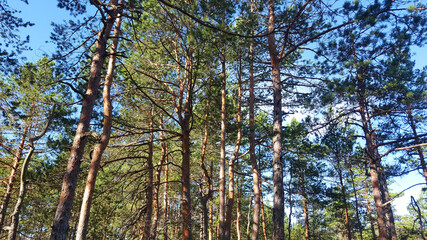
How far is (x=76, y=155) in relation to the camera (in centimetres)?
463

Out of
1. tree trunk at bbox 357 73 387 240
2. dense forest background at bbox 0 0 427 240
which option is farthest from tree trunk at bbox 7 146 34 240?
tree trunk at bbox 357 73 387 240

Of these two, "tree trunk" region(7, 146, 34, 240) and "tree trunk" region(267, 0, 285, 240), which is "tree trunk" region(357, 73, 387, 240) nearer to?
"tree trunk" region(267, 0, 285, 240)

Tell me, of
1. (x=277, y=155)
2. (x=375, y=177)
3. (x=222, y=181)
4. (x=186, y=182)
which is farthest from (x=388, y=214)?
(x=186, y=182)

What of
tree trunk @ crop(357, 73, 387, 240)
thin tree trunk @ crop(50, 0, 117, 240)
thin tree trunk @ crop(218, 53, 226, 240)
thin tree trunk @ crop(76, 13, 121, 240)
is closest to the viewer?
thin tree trunk @ crop(50, 0, 117, 240)

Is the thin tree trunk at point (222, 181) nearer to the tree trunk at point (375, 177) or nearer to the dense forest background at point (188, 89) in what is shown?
the dense forest background at point (188, 89)

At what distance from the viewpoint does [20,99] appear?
40.1 feet

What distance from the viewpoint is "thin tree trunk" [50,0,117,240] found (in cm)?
410

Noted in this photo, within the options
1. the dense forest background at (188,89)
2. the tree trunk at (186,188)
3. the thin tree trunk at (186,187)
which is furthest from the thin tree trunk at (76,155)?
the tree trunk at (186,188)

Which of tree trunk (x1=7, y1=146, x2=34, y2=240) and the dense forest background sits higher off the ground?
the dense forest background

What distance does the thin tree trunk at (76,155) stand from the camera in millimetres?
4102

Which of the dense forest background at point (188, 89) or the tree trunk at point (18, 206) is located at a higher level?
the dense forest background at point (188, 89)

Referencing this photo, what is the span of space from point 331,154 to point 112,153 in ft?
30.6

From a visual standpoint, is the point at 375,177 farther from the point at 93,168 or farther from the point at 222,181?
the point at 93,168

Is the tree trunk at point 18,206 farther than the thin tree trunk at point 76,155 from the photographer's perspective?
Yes
